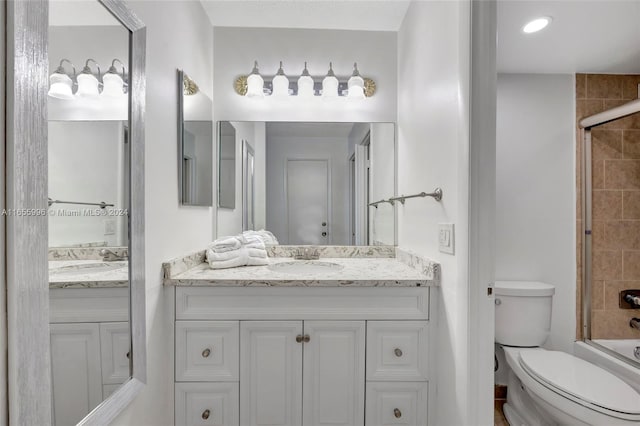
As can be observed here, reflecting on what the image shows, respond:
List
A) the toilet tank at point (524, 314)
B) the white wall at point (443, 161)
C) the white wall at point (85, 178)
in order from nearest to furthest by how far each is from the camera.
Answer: the white wall at point (85, 178) → the white wall at point (443, 161) → the toilet tank at point (524, 314)

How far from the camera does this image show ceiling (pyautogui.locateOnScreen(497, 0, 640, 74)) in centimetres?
151

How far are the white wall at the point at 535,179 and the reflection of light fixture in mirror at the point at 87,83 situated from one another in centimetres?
218

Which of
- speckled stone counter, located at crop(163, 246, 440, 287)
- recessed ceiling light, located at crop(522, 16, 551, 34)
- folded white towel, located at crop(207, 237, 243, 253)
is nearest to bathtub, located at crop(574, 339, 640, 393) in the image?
speckled stone counter, located at crop(163, 246, 440, 287)

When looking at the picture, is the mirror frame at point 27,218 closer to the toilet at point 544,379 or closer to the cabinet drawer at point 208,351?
the cabinet drawer at point 208,351

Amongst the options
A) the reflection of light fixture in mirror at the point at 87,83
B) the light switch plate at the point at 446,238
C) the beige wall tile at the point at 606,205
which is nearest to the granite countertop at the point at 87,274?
the reflection of light fixture in mirror at the point at 87,83

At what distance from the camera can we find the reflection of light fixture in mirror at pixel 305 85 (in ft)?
6.34

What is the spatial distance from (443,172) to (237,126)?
53.3 inches

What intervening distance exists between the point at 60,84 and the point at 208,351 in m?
1.11

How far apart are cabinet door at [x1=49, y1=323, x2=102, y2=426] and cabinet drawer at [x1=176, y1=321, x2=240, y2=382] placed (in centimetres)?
45

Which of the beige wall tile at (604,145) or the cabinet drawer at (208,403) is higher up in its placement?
the beige wall tile at (604,145)

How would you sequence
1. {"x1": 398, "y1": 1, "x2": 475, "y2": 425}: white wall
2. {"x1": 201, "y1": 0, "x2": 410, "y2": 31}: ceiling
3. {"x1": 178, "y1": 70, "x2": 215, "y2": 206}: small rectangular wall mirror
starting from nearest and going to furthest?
{"x1": 398, "y1": 1, "x2": 475, "y2": 425}: white wall < {"x1": 178, "y1": 70, "x2": 215, "y2": 206}: small rectangular wall mirror < {"x1": 201, "y1": 0, "x2": 410, "y2": 31}: ceiling

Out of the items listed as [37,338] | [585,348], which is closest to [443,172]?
[37,338]

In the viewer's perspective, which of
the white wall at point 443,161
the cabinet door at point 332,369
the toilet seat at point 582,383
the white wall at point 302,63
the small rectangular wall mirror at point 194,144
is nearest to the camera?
the white wall at point 443,161

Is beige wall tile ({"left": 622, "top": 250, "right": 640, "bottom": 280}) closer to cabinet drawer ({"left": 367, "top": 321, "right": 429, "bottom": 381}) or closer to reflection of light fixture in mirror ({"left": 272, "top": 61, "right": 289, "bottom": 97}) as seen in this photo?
cabinet drawer ({"left": 367, "top": 321, "right": 429, "bottom": 381})
